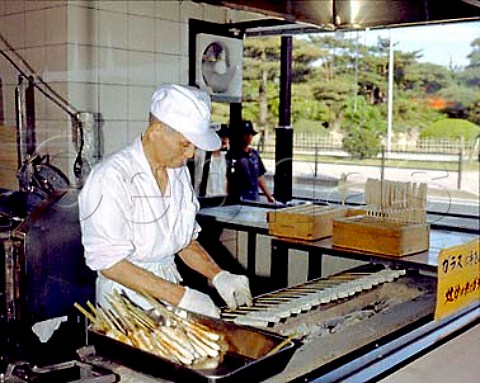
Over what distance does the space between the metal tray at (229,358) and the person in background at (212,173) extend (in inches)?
40.4

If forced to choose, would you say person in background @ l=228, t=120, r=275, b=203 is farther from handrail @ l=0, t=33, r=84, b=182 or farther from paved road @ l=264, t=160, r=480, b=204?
handrail @ l=0, t=33, r=84, b=182

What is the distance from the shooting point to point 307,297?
1.34m

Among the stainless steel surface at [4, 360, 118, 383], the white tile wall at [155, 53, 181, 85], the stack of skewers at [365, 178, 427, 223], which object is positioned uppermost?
the white tile wall at [155, 53, 181, 85]

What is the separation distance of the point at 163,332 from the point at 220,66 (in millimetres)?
941

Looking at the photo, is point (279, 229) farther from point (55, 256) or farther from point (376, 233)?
point (55, 256)

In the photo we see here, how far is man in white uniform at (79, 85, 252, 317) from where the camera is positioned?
1.19m

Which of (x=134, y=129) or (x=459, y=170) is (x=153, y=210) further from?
(x=459, y=170)

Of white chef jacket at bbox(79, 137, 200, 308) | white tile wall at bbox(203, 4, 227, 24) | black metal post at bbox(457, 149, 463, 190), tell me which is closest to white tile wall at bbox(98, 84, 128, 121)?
white tile wall at bbox(203, 4, 227, 24)

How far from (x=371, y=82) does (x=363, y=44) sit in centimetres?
15

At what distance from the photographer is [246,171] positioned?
2184 millimetres

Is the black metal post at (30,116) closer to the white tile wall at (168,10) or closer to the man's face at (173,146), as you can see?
the man's face at (173,146)

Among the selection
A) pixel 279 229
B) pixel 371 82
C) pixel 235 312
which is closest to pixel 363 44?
pixel 371 82

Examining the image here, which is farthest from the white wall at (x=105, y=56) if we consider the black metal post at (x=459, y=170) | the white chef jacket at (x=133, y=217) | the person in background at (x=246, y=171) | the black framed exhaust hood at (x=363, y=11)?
the black metal post at (x=459, y=170)

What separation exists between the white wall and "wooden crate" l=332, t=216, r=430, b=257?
2.28ft
